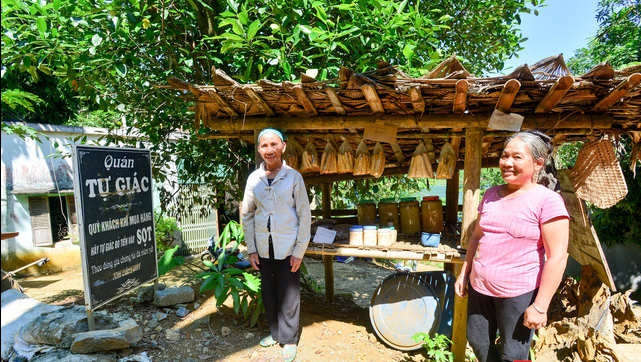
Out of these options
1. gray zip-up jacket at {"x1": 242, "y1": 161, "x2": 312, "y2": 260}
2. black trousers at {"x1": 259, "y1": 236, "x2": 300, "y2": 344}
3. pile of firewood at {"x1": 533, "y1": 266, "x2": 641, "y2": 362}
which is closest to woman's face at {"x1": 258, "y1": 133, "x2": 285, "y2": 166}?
gray zip-up jacket at {"x1": 242, "y1": 161, "x2": 312, "y2": 260}

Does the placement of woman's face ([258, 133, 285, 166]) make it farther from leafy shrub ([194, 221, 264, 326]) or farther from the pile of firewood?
the pile of firewood

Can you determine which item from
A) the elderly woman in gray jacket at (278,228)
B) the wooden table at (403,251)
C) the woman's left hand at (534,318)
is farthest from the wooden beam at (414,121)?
the woman's left hand at (534,318)

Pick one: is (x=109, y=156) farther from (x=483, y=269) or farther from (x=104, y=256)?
(x=483, y=269)

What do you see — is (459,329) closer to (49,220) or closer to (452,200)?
(452,200)

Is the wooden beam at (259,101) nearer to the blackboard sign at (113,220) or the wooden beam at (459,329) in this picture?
the blackboard sign at (113,220)

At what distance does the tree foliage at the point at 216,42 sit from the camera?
113 inches

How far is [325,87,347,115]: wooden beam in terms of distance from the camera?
2466 mm

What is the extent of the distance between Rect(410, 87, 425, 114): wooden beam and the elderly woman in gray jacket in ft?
3.43

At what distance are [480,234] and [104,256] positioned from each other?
288 cm

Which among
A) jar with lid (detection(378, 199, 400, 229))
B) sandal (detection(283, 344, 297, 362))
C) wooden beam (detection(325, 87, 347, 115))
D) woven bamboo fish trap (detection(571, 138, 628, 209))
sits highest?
wooden beam (detection(325, 87, 347, 115))

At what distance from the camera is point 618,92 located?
2211mm

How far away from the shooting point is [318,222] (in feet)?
12.6

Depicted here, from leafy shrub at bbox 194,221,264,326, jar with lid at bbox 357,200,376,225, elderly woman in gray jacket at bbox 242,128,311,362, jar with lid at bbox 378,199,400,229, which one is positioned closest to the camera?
elderly woman in gray jacket at bbox 242,128,311,362

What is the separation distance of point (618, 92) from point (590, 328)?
6.47 feet
